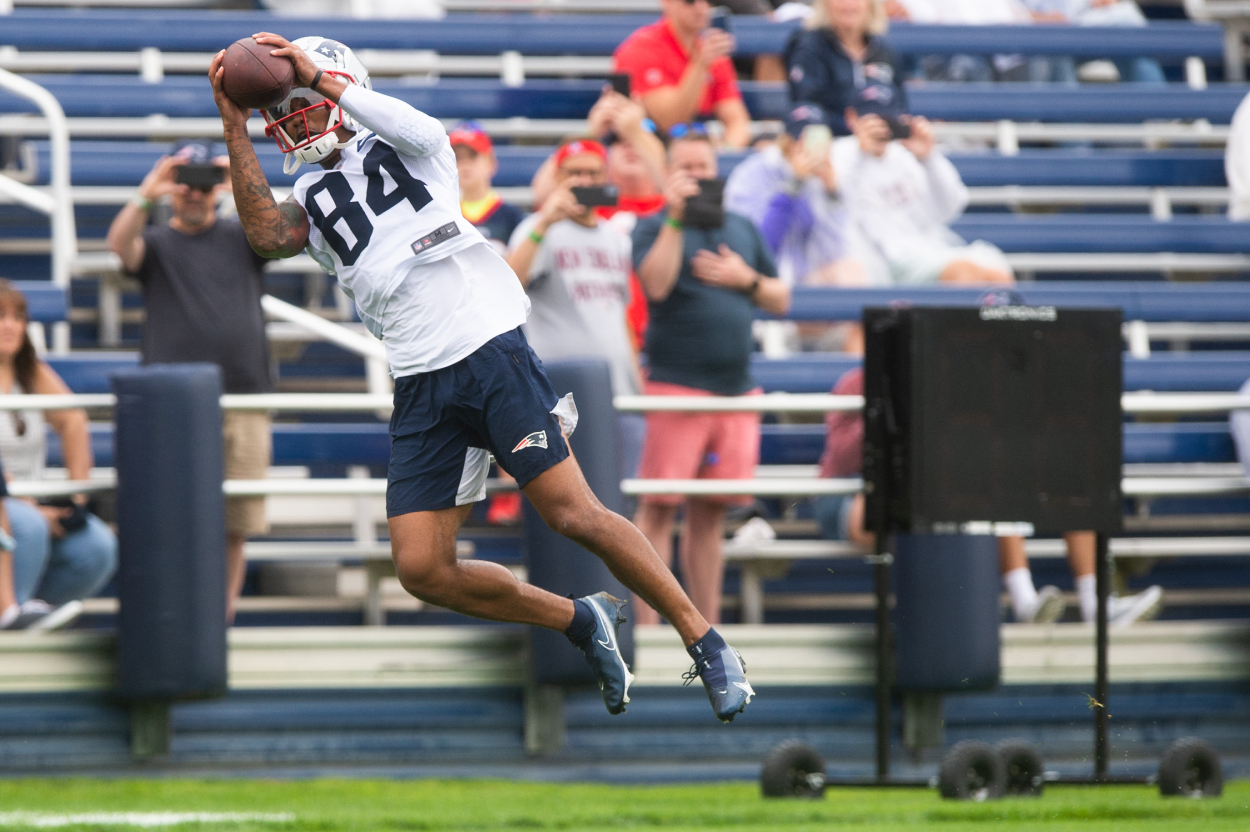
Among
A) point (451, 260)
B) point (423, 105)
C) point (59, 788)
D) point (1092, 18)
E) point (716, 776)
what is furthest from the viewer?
point (1092, 18)

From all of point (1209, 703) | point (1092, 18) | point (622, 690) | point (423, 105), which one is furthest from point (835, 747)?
point (1092, 18)

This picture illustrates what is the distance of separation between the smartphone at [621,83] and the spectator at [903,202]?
116 cm

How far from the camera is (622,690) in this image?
4.54 meters

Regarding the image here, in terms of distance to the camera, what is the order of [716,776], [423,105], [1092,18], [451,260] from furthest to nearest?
[1092,18], [423,105], [716,776], [451,260]

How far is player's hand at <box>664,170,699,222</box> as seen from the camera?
6.71m

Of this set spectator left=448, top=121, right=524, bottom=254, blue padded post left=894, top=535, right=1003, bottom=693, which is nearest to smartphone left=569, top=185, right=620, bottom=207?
spectator left=448, top=121, right=524, bottom=254

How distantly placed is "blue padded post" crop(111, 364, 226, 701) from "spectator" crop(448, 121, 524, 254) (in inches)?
62.6

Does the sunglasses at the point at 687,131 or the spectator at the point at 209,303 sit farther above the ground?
the sunglasses at the point at 687,131

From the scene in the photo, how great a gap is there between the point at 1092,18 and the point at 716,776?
Result: 653 centimetres

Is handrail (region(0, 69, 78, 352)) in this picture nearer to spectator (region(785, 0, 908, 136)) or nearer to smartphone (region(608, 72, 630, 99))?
smartphone (region(608, 72, 630, 99))

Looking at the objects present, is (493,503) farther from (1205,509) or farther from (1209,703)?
(1205,509)

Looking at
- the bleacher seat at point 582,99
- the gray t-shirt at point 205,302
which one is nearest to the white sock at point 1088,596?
the bleacher seat at point 582,99

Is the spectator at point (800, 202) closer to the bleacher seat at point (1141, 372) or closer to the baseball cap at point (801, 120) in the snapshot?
the baseball cap at point (801, 120)

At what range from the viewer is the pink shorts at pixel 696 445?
6957mm
